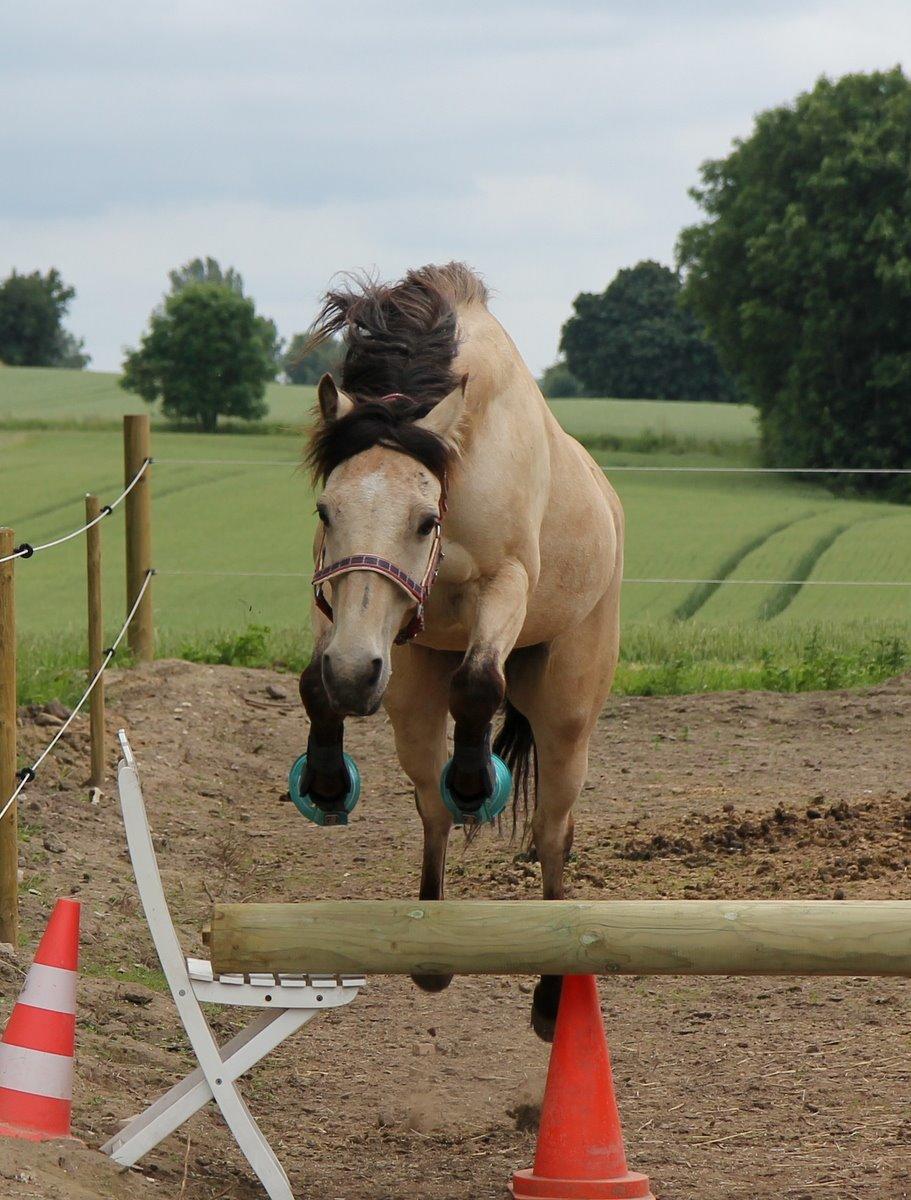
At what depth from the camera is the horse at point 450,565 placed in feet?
10.6

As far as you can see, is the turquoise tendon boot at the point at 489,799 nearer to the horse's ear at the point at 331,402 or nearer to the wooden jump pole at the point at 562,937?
the wooden jump pole at the point at 562,937

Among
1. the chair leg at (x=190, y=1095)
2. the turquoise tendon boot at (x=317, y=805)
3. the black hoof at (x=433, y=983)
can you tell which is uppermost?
the turquoise tendon boot at (x=317, y=805)

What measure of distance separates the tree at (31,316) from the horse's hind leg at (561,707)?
166 ft

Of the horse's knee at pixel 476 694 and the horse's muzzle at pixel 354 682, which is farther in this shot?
the horse's knee at pixel 476 694

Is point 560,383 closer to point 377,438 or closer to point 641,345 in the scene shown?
point 641,345

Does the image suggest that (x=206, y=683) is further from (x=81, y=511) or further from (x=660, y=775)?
(x=81, y=511)

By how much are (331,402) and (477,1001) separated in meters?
2.47

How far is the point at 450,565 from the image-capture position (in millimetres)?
3719

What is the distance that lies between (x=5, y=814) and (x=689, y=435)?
75.3 feet

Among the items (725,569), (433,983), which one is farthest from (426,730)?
(725,569)

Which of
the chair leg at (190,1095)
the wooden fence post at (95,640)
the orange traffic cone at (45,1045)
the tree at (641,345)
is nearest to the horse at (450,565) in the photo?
the chair leg at (190,1095)

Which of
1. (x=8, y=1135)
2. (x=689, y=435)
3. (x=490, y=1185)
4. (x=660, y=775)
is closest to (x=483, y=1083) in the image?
(x=490, y=1185)

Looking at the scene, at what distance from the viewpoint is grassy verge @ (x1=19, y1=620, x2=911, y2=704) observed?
33.6ft

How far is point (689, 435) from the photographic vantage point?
2662cm
